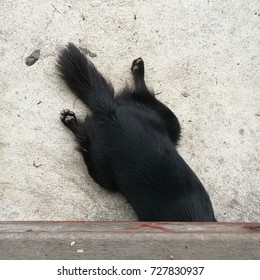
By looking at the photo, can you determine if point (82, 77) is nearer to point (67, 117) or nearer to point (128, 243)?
point (67, 117)

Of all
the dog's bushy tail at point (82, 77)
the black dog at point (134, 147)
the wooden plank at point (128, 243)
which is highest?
the dog's bushy tail at point (82, 77)

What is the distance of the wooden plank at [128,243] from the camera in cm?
127

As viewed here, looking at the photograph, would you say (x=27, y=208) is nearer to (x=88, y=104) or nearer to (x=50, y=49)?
(x=88, y=104)

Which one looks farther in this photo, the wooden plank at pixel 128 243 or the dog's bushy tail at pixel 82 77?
the dog's bushy tail at pixel 82 77

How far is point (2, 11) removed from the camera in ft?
7.34

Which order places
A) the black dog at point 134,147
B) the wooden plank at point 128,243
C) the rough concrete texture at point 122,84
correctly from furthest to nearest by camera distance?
the rough concrete texture at point 122,84
the black dog at point 134,147
the wooden plank at point 128,243

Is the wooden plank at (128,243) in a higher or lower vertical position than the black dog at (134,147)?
lower

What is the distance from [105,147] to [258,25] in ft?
4.01

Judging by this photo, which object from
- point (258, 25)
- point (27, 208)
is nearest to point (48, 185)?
point (27, 208)

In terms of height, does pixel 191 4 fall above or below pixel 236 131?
above

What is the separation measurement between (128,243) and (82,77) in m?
1.01

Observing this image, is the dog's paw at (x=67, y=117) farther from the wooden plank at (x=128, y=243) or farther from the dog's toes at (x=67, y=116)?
the wooden plank at (x=128, y=243)

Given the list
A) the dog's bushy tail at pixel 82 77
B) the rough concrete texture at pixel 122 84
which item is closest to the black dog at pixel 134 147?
the dog's bushy tail at pixel 82 77

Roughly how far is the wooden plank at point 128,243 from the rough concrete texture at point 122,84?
623 mm
